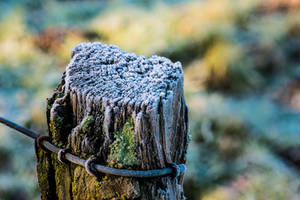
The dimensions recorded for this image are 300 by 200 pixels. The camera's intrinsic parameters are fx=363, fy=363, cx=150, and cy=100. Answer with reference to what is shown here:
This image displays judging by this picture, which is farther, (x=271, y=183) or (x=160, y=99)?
(x=271, y=183)

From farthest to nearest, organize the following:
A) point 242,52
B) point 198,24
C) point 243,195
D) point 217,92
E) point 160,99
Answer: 1. point 198,24
2. point 242,52
3. point 217,92
4. point 243,195
5. point 160,99

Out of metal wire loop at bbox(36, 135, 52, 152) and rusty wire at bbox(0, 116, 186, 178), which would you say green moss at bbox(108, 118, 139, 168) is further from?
metal wire loop at bbox(36, 135, 52, 152)

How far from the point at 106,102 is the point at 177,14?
615 cm

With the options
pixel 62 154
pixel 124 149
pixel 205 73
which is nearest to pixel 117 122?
pixel 124 149

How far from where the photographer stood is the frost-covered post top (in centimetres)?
98

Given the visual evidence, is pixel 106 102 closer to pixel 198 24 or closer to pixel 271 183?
pixel 271 183

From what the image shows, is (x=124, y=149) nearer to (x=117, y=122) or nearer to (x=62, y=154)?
(x=117, y=122)

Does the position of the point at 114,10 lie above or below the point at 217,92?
above

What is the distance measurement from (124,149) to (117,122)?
0.25 feet

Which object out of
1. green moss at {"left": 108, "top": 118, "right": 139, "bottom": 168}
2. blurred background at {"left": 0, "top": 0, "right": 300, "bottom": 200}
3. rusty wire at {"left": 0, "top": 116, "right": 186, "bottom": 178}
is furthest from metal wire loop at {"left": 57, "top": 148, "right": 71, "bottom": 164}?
blurred background at {"left": 0, "top": 0, "right": 300, "bottom": 200}

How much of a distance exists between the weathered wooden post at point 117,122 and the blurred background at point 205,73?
232 cm

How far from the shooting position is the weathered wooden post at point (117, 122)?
3.18 feet

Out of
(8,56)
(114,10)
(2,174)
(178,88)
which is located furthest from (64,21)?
(178,88)

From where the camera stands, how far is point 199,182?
11.2 ft
